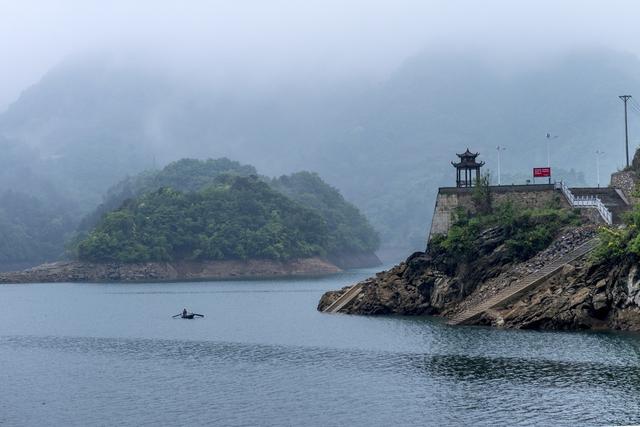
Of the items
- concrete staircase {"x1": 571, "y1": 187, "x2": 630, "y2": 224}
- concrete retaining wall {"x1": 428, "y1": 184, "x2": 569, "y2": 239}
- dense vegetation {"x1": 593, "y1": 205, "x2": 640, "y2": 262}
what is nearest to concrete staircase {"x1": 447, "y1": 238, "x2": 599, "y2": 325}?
dense vegetation {"x1": 593, "y1": 205, "x2": 640, "y2": 262}

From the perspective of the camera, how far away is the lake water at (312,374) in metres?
57.1

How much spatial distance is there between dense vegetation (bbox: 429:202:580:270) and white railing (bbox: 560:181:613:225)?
1800mm

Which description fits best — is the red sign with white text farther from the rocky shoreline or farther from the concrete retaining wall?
the rocky shoreline

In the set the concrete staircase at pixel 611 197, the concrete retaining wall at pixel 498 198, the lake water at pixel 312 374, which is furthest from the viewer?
the concrete retaining wall at pixel 498 198

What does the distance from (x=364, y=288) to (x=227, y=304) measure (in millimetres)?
29316

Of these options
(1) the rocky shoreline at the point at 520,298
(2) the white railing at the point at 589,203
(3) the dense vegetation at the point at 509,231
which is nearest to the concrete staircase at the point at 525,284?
(1) the rocky shoreline at the point at 520,298

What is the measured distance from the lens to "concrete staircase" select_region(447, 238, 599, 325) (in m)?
91.7

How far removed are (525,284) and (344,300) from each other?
1011 inches

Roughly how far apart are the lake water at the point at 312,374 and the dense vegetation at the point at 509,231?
898 cm

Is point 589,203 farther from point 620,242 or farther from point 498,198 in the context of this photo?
point 620,242

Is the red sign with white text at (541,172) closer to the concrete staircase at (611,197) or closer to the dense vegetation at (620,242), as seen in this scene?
the concrete staircase at (611,197)

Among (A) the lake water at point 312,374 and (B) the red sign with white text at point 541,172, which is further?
(B) the red sign with white text at point 541,172

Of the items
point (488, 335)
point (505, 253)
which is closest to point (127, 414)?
point (488, 335)

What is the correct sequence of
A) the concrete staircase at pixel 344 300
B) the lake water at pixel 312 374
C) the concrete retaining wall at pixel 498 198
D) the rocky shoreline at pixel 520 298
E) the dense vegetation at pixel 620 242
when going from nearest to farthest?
the lake water at pixel 312 374
the dense vegetation at pixel 620 242
the rocky shoreline at pixel 520 298
the concrete retaining wall at pixel 498 198
the concrete staircase at pixel 344 300
